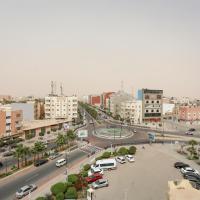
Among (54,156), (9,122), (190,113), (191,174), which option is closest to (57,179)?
(54,156)

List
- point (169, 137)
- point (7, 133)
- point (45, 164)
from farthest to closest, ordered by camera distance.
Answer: point (169, 137), point (7, 133), point (45, 164)

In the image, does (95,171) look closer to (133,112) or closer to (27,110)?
(27,110)

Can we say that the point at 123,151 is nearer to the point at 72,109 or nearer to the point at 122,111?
the point at 72,109

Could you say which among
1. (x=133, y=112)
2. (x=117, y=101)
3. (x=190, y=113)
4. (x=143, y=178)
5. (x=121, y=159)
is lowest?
(x=143, y=178)

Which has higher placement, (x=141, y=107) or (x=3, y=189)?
(x=141, y=107)

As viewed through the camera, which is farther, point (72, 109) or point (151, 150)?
point (72, 109)

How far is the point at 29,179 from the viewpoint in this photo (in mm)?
45062

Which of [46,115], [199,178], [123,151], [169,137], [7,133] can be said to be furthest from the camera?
[46,115]

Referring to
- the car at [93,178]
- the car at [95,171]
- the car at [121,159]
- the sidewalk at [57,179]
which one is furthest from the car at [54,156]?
the car at [93,178]

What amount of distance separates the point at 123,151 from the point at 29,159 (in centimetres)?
2328

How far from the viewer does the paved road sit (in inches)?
1556

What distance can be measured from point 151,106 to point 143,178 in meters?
85.4

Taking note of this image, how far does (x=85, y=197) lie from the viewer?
36375mm

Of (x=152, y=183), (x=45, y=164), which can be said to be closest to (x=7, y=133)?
(x=45, y=164)
